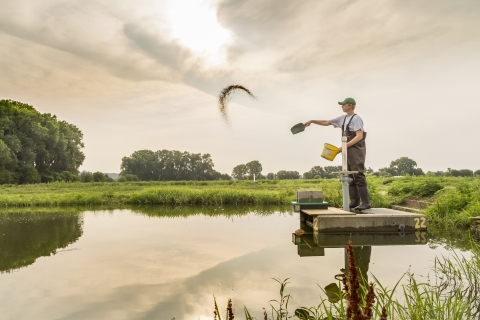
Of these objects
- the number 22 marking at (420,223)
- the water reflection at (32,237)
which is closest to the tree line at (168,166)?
the water reflection at (32,237)

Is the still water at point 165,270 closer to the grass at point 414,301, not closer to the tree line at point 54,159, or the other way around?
the grass at point 414,301

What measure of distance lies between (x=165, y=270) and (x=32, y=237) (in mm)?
4038

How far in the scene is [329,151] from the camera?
21.7 feet

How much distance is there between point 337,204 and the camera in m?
11.5

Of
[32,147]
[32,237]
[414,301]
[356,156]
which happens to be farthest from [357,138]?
[32,147]

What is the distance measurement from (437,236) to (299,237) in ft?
7.76

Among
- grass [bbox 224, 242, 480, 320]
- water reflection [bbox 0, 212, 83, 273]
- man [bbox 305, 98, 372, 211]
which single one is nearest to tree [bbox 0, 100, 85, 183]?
water reflection [bbox 0, 212, 83, 273]

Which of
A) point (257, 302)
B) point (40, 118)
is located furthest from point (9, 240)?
point (40, 118)

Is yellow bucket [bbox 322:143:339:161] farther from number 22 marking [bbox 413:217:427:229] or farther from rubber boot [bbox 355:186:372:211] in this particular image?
number 22 marking [bbox 413:217:427:229]

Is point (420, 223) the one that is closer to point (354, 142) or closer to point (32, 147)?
point (354, 142)

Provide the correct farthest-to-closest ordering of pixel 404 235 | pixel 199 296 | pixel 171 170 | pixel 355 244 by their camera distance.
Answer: pixel 171 170 → pixel 404 235 → pixel 355 244 → pixel 199 296

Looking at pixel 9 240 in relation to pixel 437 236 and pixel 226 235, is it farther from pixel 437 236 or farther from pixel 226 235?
pixel 437 236

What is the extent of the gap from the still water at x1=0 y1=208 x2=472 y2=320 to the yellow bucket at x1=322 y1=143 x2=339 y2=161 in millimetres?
1662

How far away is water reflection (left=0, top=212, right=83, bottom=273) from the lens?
490 centimetres
